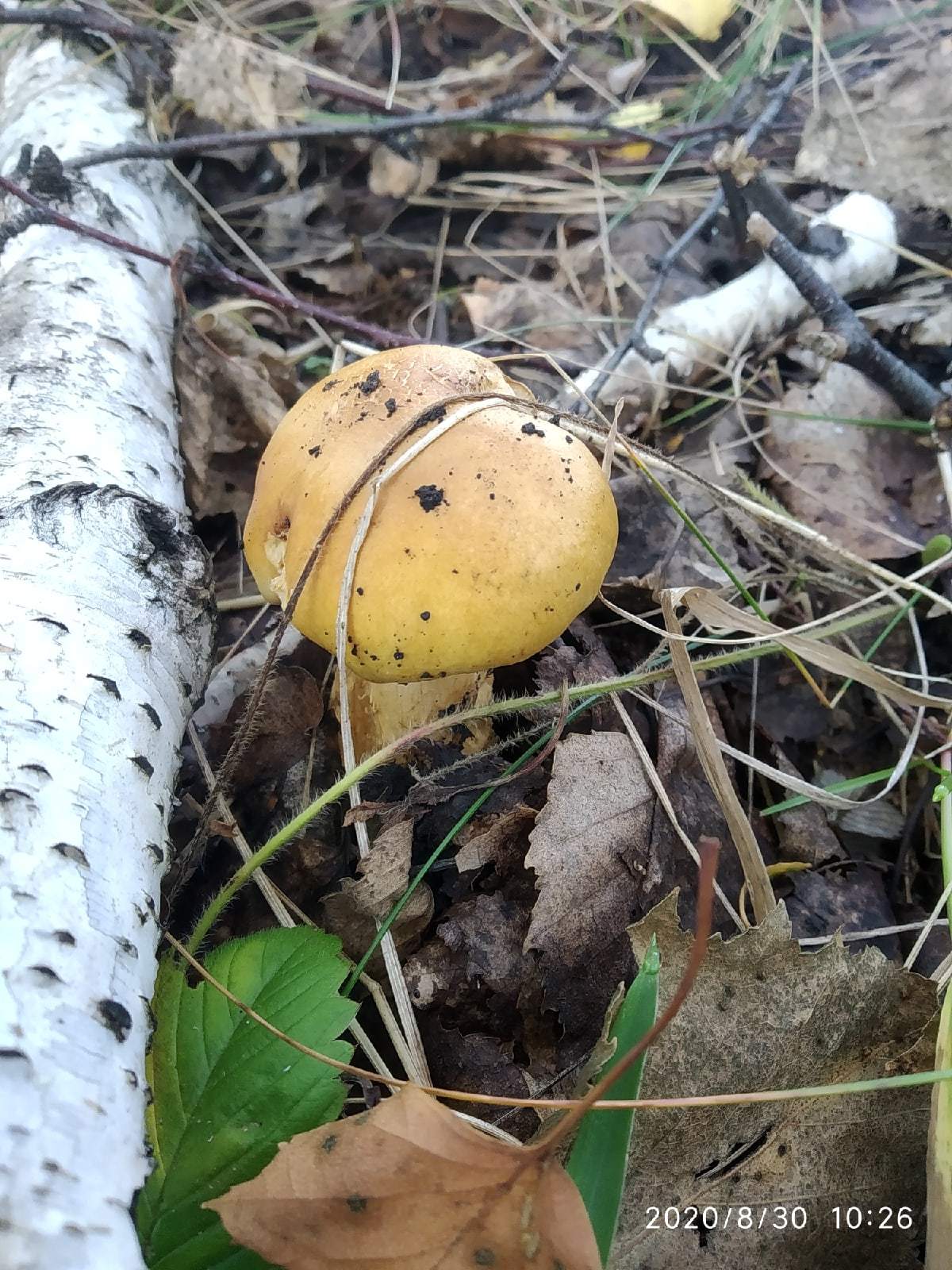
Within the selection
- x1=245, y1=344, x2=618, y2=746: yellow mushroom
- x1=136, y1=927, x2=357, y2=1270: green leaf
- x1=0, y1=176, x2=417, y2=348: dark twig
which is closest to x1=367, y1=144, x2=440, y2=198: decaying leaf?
x1=0, y1=176, x2=417, y2=348: dark twig

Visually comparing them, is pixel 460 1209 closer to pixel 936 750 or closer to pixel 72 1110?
pixel 72 1110

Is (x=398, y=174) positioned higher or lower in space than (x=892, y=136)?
higher

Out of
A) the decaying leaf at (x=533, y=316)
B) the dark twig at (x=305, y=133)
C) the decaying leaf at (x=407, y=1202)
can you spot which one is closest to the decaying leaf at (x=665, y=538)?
the decaying leaf at (x=533, y=316)

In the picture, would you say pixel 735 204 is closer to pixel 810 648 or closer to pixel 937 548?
pixel 937 548

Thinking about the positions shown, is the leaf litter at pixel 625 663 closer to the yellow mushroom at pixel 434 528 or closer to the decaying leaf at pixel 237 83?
the decaying leaf at pixel 237 83

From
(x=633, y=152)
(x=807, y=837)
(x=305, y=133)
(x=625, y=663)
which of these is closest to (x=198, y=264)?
(x=305, y=133)

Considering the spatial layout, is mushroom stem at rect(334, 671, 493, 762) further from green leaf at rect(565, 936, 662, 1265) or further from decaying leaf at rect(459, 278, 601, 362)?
decaying leaf at rect(459, 278, 601, 362)
